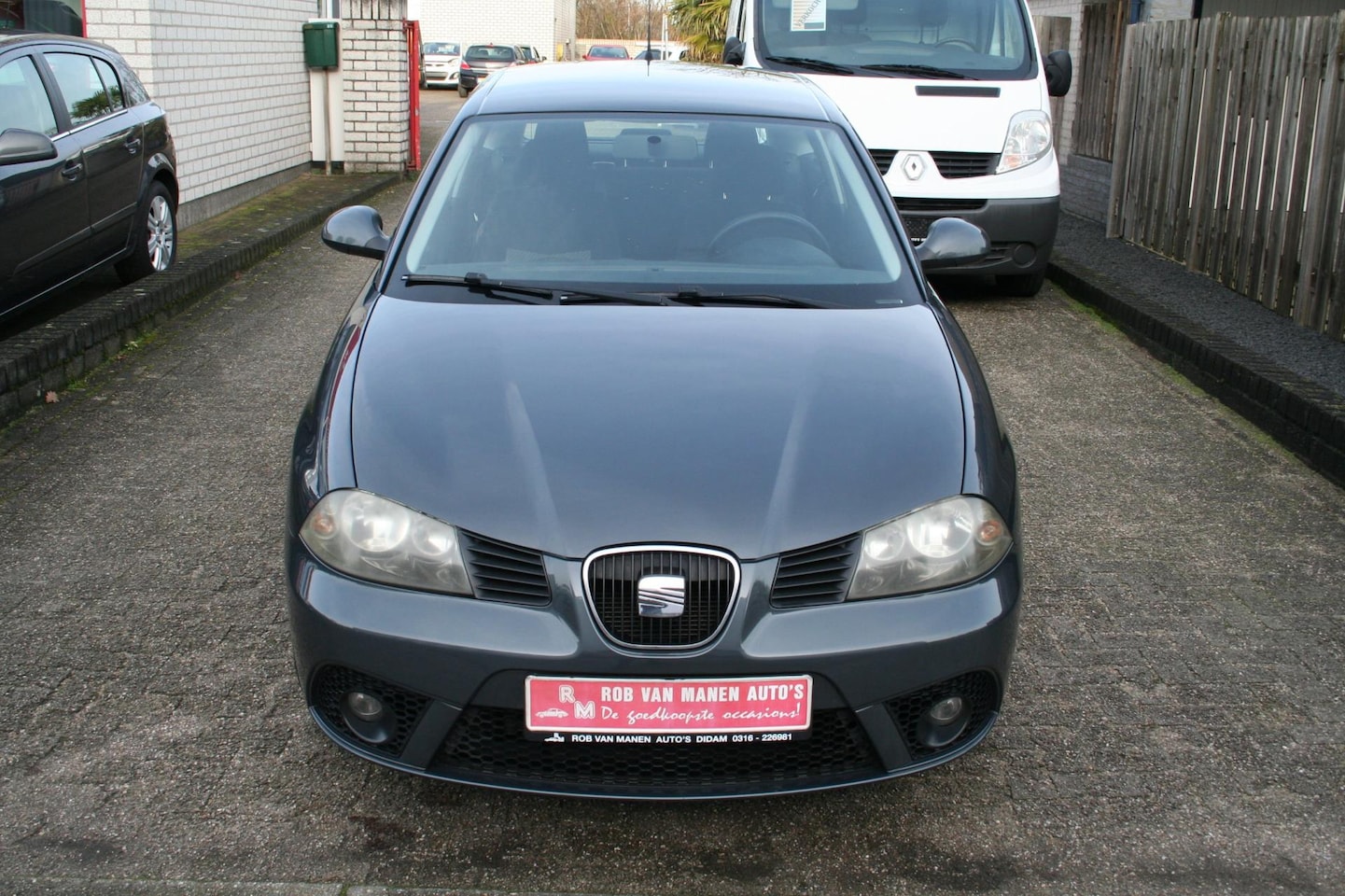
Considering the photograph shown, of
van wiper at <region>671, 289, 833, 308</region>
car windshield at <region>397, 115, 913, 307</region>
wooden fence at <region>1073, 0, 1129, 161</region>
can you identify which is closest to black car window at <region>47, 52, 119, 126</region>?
car windshield at <region>397, 115, 913, 307</region>

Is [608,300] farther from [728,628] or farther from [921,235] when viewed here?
[921,235]

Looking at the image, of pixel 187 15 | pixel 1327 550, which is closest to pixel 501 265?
pixel 1327 550

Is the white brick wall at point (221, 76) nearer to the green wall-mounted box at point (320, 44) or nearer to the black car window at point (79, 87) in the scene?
the green wall-mounted box at point (320, 44)

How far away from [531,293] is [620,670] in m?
1.40

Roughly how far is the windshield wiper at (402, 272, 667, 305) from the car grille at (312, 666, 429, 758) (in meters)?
1.25

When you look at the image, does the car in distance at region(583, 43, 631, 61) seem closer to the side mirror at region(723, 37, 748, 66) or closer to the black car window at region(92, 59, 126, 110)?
the side mirror at region(723, 37, 748, 66)

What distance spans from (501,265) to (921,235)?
17.4 ft

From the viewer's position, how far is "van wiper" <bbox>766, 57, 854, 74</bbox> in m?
9.41

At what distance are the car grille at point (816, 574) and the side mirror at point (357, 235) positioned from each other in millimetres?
2044

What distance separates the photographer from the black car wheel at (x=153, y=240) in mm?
8664

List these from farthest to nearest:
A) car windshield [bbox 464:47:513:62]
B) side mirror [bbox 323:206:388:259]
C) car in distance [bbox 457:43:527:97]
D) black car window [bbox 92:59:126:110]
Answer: car windshield [bbox 464:47:513:62], car in distance [bbox 457:43:527:97], black car window [bbox 92:59:126:110], side mirror [bbox 323:206:388:259]

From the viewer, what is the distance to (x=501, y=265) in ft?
13.3

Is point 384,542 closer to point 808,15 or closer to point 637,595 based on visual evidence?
point 637,595

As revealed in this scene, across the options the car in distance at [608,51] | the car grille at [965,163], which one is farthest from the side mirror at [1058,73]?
the car in distance at [608,51]
